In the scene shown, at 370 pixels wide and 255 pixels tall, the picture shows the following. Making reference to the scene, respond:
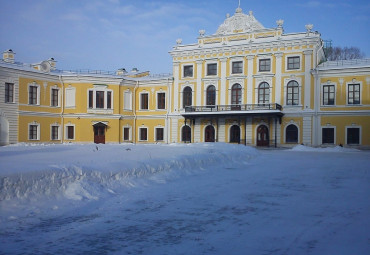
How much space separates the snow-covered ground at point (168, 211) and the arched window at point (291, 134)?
2009 centimetres

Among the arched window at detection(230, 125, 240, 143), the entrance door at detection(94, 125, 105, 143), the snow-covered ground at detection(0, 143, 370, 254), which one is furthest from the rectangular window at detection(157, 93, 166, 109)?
the snow-covered ground at detection(0, 143, 370, 254)

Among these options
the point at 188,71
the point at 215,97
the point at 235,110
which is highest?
the point at 188,71

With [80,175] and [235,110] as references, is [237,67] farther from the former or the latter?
[80,175]

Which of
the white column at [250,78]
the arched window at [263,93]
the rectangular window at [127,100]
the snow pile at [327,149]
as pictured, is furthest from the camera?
the rectangular window at [127,100]

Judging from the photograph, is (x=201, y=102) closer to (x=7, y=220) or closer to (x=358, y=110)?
(x=358, y=110)

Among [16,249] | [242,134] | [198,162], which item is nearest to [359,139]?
[242,134]

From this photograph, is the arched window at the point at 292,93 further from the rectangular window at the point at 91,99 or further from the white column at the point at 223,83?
the rectangular window at the point at 91,99

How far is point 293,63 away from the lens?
30906 millimetres

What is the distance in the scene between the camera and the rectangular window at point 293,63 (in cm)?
3073

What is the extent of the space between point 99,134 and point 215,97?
12.1 m

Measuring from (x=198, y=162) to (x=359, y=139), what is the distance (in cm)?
2095

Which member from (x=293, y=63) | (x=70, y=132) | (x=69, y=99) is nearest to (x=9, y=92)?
(x=69, y=99)

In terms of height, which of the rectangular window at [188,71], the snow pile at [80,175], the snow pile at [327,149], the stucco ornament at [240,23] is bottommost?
the snow pile at [327,149]

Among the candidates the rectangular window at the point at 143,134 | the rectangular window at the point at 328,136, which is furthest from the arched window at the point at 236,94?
the rectangular window at the point at 143,134
